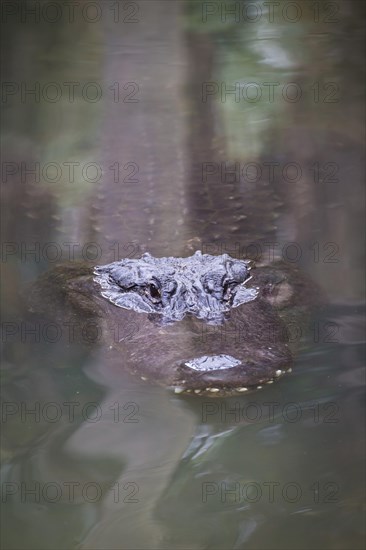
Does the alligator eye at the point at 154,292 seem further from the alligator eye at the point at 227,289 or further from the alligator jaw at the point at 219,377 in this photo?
the alligator jaw at the point at 219,377

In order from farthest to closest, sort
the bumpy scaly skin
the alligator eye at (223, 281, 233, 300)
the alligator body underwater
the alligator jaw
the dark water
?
the alligator eye at (223, 281, 233, 300) → the bumpy scaly skin → the alligator body underwater → the alligator jaw → the dark water

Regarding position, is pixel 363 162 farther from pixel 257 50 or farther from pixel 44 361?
pixel 44 361

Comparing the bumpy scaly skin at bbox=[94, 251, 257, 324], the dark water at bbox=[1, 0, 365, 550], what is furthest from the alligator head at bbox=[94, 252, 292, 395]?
the dark water at bbox=[1, 0, 365, 550]

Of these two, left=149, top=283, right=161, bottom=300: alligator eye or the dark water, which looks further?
left=149, top=283, right=161, bottom=300: alligator eye

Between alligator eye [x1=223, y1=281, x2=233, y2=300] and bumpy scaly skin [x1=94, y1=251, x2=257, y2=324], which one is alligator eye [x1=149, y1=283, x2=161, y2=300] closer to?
bumpy scaly skin [x1=94, y1=251, x2=257, y2=324]

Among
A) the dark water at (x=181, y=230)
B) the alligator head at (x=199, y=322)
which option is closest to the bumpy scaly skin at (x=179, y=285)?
A: the alligator head at (x=199, y=322)

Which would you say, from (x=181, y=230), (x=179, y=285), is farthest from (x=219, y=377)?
(x=181, y=230)

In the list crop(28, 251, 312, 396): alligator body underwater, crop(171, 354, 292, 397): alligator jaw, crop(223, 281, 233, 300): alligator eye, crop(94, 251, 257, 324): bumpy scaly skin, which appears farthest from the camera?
crop(223, 281, 233, 300): alligator eye

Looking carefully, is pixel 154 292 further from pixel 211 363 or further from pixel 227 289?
pixel 211 363
